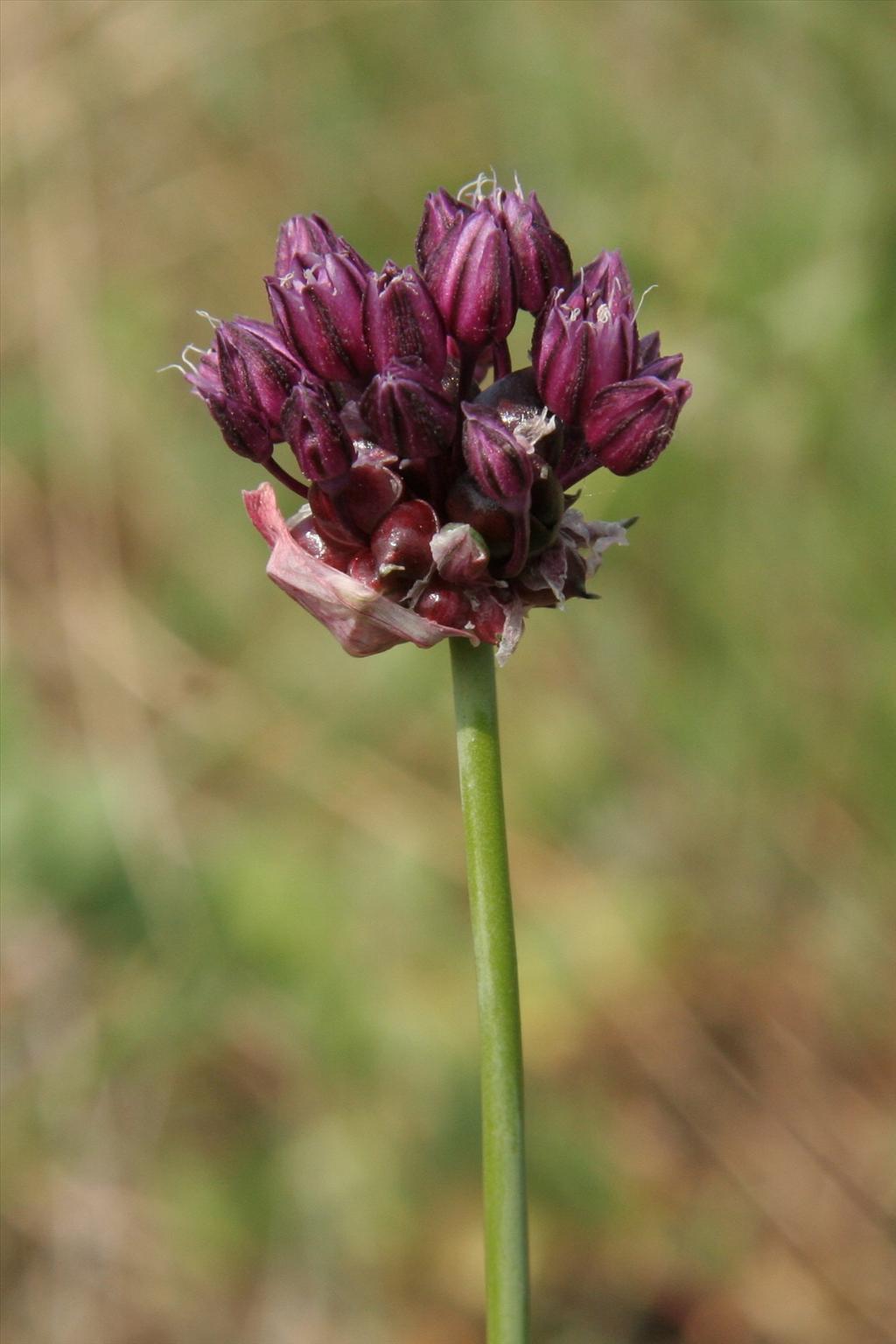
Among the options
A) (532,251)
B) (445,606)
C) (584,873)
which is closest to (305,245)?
(532,251)

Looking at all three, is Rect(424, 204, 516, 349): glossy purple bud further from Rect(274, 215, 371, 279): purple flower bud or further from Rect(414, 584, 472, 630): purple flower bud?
Rect(414, 584, 472, 630): purple flower bud

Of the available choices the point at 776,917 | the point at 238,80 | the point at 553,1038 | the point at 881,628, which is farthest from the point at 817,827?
the point at 238,80

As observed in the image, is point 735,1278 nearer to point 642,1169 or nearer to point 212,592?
point 642,1169

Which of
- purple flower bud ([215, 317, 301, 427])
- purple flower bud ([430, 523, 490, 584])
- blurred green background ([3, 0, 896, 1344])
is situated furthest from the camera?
blurred green background ([3, 0, 896, 1344])

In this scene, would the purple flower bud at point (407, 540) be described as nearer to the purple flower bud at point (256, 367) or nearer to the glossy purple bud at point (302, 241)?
the purple flower bud at point (256, 367)

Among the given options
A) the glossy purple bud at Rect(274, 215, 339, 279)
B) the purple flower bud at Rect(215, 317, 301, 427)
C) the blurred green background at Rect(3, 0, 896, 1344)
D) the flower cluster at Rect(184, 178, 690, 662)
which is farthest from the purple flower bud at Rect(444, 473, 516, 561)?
the blurred green background at Rect(3, 0, 896, 1344)

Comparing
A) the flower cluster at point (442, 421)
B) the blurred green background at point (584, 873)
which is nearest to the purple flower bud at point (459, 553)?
the flower cluster at point (442, 421)

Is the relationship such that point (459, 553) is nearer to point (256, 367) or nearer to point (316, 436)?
point (316, 436)
